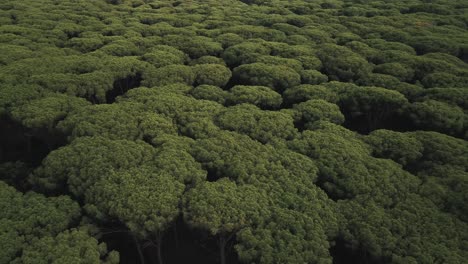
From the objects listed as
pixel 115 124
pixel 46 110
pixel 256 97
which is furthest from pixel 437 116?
pixel 46 110

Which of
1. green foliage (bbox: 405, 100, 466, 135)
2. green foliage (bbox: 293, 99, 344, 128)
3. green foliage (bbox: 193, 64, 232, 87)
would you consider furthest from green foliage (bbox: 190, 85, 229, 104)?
green foliage (bbox: 405, 100, 466, 135)

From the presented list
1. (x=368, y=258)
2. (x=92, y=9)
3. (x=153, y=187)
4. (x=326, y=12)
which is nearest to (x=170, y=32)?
(x=92, y=9)

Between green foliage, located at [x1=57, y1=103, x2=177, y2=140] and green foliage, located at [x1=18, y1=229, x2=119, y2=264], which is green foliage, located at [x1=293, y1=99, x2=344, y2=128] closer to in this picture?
green foliage, located at [x1=57, y1=103, x2=177, y2=140]

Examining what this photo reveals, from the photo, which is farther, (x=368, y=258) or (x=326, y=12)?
(x=326, y=12)

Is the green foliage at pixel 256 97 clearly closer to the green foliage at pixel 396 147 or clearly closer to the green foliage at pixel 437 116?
the green foliage at pixel 396 147

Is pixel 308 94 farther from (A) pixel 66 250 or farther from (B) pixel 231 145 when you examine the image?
(A) pixel 66 250

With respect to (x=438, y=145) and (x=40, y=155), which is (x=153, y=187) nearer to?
(x=40, y=155)

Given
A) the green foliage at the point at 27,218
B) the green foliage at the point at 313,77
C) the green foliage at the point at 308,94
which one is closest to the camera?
the green foliage at the point at 27,218

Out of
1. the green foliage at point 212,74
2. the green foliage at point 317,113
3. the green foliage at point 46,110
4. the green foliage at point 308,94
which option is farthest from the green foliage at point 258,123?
the green foliage at point 46,110

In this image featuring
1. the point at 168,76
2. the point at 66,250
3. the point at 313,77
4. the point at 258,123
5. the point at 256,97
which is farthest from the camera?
the point at 313,77
